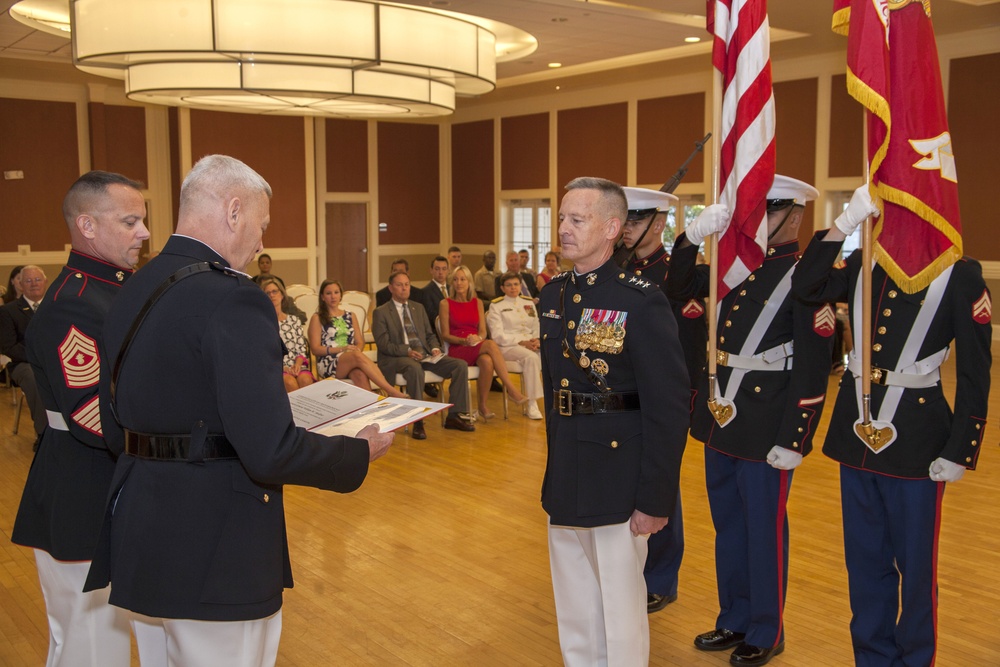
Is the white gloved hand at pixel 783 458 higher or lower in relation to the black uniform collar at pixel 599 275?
lower

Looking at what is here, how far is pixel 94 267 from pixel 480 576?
2.46 m

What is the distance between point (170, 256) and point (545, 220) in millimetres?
15398

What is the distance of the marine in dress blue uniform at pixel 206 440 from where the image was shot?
173cm

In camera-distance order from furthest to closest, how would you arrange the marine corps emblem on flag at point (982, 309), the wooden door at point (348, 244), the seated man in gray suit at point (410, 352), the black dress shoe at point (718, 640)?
the wooden door at point (348, 244) < the seated man in gray suit at point (410, 352) < the black dress shoe at point (718, 640) < the marine corps emblem on flag at point (982, 309)

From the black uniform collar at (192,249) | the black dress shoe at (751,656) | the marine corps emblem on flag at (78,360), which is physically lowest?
the black dress shoe at (751,656)

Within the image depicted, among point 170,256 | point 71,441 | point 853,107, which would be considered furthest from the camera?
point 853,107

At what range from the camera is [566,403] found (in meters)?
2.61

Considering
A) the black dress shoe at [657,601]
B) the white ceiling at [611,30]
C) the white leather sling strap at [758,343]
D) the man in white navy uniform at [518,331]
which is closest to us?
the white leather sling strap at [758,343]

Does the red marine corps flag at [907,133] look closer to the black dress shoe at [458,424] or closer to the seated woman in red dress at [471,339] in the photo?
the black dress shoe at [458,424]

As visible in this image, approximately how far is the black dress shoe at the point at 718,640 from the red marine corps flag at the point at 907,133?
1.51 meters

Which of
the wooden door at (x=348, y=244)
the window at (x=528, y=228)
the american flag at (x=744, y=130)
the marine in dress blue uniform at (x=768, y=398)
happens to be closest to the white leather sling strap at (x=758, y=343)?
the marine in dress blue uniform at (x=768, y=398)

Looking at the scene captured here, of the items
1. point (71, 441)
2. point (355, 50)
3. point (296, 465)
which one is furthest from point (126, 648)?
point (355, 50)

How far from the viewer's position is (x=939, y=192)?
2771 mm

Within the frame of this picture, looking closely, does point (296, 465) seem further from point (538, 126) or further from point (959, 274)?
point (538, 126)
